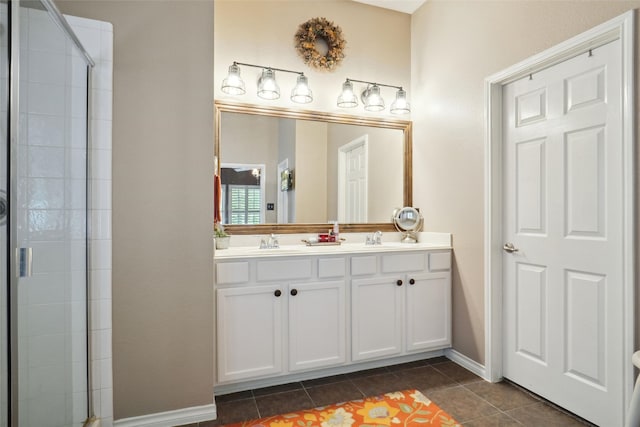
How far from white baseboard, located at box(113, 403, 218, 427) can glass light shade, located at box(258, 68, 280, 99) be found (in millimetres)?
2060

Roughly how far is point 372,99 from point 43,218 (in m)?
2.39

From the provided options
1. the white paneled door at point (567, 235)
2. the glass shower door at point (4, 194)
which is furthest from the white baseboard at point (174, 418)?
the white paneled door at point (567, 235)

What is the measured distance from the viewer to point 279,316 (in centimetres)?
227

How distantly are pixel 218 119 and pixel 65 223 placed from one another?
1331 millimetres

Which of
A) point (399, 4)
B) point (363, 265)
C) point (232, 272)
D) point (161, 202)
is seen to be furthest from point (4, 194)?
point (399, 4)

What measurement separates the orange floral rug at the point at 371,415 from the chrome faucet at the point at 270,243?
3.48 ft

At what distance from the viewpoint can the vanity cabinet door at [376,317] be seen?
2.47 meters

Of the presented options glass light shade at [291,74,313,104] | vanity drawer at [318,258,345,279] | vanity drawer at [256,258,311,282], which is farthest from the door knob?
glass light shade at [291,74,313,104]

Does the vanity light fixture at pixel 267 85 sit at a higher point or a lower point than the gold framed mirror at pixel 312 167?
higher

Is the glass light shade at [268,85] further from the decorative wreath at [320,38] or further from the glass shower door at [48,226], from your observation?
the glass shower door at [48,226]

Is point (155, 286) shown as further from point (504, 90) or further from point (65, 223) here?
point (504, 90)

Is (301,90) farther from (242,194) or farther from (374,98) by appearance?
(242,194)

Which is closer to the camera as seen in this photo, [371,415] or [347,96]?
[371,415]

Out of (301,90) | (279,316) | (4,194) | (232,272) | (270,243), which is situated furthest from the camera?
(301,90)
